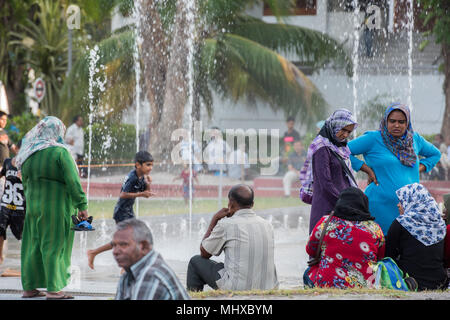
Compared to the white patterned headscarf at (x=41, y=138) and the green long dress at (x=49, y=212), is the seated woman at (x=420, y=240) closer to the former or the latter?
the green long dress at (x=49, y=212)

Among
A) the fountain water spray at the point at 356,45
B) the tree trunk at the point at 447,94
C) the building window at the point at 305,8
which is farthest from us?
the building window at the point at 305,8

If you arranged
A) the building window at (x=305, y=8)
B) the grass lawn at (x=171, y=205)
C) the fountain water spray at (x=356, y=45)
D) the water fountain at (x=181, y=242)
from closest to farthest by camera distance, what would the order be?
the water fountain at (x=181, y=242), the grass lawn at (x=171, y=205), the fountain water spray at (x=356, y=45), the building window at (x=305, y=8)

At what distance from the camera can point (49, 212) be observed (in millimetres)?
5949

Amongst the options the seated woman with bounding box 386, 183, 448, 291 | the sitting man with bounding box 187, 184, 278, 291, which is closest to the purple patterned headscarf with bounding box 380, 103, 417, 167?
the seated woman with bounding box 386, 183, 448, 291

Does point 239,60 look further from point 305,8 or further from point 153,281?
point 153,281

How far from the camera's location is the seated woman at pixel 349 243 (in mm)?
5281

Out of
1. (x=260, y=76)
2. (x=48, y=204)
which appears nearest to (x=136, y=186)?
(x=48, y=204)

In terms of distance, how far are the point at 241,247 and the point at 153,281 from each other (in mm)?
1923

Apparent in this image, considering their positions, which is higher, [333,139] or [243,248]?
[333,139]

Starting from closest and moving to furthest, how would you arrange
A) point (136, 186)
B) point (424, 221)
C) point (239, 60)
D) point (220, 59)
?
point (424, 221), point (136, 186), point (239, 60), point (220, 59)

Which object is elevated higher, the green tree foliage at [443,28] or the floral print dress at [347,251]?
the green tree foliage at [443,28]

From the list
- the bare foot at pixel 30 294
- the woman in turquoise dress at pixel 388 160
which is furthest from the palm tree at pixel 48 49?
the woman in turquoise dress at pixel 388 160
